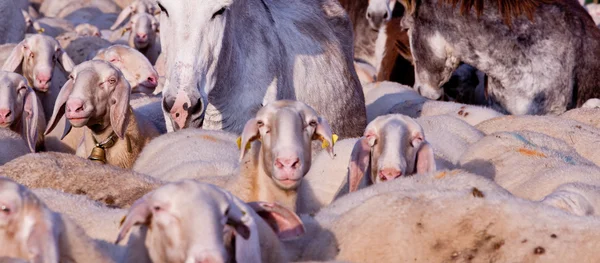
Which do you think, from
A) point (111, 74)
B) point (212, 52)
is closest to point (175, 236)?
point (212, 52)

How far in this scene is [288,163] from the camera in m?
4.71

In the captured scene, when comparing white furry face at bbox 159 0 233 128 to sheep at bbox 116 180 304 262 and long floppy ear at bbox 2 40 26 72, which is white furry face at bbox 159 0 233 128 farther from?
long floppy ear at bbox 2 40 26 72

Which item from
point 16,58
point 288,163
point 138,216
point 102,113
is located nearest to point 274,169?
point 288,163

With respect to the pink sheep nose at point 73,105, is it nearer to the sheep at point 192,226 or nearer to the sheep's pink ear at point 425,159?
the sheep's pink ear at point 425,159

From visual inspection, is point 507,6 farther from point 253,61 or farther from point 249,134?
point 249,134

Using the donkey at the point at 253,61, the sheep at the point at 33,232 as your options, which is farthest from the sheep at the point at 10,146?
the sheep at the point at 33,232

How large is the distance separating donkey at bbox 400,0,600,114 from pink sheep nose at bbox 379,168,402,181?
12.0 feet

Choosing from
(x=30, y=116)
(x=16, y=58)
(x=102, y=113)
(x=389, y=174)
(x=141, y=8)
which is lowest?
(x=141, y=8)

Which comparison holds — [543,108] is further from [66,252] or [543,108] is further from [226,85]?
[66,252]

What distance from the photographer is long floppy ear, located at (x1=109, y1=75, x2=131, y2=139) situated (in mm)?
6602

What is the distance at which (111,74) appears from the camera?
21.7ft

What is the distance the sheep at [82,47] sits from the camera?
1144 centimetres

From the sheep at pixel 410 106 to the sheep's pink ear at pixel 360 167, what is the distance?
2.49 m

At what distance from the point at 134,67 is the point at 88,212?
13.8ft
